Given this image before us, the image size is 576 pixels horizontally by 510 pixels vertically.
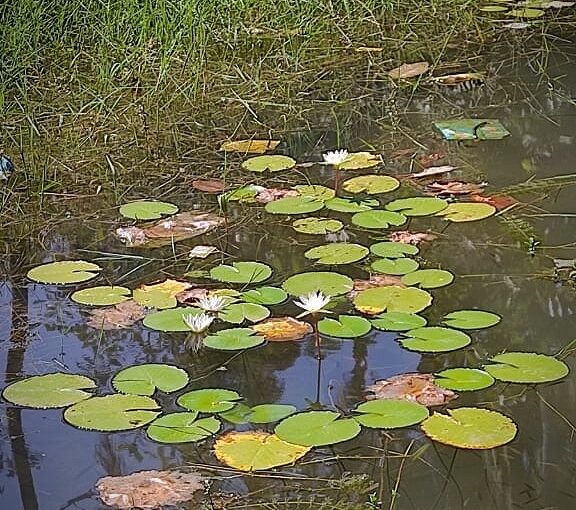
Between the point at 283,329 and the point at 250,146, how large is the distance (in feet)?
3.19

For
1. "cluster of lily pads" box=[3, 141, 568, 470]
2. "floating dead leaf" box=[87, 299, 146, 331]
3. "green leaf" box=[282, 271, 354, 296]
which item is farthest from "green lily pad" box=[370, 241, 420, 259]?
"floating dead leaf" box=[87, 299, 146, 331]

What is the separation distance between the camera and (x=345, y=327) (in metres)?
1.81

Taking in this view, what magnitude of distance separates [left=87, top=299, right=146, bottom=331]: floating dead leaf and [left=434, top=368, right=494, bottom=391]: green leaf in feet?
1.85

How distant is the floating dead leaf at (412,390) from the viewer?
162 cm

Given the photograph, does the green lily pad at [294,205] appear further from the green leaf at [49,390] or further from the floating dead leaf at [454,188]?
the green leaf at [49,390]

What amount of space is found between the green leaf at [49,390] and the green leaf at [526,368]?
0.65 meters

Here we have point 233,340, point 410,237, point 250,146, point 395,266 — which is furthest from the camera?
point 250,146

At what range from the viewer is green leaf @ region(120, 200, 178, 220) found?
2348 mm

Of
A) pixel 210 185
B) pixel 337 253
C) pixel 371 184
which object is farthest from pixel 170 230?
pixel 371 184

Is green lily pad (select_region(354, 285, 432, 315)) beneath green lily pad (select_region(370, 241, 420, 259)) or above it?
beneath

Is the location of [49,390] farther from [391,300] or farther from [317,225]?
[317,225]

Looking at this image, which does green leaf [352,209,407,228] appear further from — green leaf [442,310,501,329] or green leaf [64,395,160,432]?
green leaf [64,395,160,432]

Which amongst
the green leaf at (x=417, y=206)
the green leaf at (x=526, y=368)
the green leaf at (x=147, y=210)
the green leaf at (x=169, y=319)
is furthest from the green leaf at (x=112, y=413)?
the green leaf at (x=417, y=206)

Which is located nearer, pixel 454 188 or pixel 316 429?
pixel 316 429
